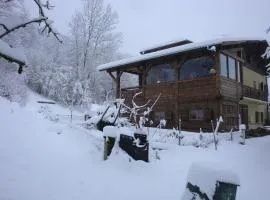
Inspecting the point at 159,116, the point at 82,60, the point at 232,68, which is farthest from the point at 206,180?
the point at 82,60

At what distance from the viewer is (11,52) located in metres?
3.71

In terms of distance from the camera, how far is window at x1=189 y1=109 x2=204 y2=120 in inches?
645

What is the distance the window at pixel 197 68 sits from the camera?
17989mm

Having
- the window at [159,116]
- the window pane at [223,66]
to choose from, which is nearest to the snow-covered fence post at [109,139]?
the window pane at [223,66]

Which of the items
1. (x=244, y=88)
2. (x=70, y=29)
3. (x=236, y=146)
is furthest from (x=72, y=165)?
(x=70, y=29)

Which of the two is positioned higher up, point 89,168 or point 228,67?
point 228,67

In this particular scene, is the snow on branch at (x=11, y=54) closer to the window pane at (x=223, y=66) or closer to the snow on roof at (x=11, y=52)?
the snow on roof at (x=11, y=52)

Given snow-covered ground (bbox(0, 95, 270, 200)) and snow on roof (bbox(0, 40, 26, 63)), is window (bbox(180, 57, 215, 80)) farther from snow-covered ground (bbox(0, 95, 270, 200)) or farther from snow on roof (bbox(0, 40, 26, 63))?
snow on roof (bbox(0, 40, 26, 63))

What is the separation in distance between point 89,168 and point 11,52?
4017mm

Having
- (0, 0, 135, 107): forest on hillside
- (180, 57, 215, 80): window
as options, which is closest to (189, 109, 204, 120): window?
(180, 57, 215, 80): window

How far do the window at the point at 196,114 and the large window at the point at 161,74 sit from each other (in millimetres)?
3409

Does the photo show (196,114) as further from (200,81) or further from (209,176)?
(209,176)

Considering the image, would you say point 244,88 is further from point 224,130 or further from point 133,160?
Result: point 133,160

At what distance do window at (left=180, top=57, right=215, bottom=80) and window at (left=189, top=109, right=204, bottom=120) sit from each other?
7.76 ft
